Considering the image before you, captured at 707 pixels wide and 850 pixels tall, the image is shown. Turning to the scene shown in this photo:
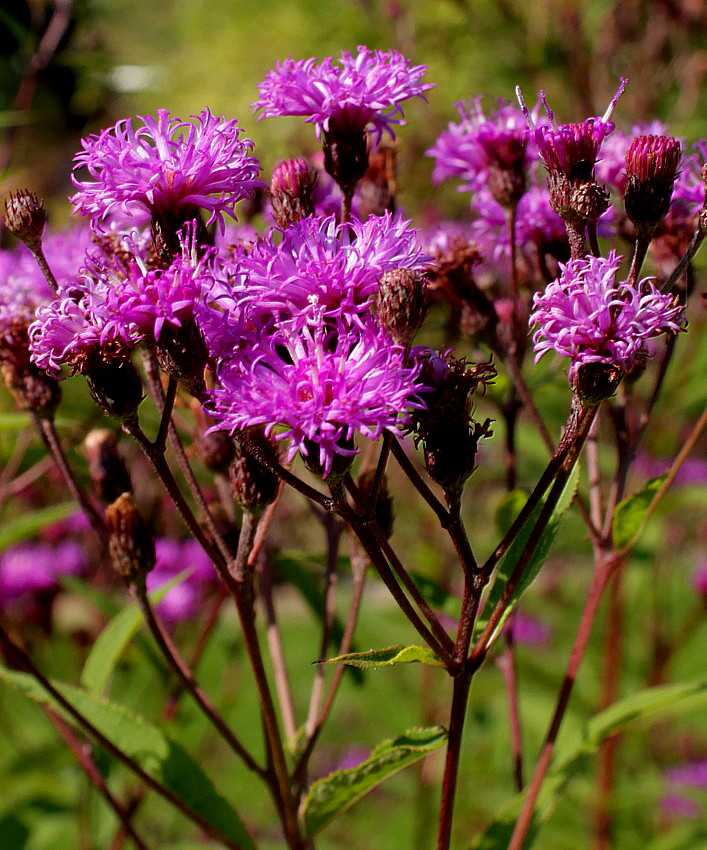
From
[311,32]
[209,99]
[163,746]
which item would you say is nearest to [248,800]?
[163,746]

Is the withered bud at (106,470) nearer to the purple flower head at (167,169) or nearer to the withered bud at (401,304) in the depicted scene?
the purple flower head at (167,169)

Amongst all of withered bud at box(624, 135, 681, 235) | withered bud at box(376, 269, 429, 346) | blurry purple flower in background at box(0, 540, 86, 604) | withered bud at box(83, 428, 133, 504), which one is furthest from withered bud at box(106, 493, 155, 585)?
blurry purple flower in background at box(0, 540, 86, 604)

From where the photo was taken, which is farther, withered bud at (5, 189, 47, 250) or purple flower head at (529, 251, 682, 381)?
withered bud at (5, 189, 47, 250)

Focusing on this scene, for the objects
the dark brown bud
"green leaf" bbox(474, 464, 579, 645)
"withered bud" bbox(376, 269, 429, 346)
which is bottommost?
"green leaf" bbox(474, 464, 579, 645)

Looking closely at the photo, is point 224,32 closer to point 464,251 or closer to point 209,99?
point 209,99

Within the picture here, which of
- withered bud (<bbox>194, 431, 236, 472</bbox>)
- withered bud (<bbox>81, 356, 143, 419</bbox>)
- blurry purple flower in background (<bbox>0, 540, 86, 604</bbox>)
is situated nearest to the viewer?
withered bud (<bbox>81, 356, 143, 419</bbox>)

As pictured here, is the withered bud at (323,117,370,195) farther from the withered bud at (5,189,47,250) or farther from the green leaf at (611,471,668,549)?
the green leaf at (611,471,668,549)

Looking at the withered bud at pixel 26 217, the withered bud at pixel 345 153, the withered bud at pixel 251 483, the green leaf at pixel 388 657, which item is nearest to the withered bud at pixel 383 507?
the withered bud at pixel 251 483

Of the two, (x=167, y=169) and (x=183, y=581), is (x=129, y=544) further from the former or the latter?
(x=183, y=581)
